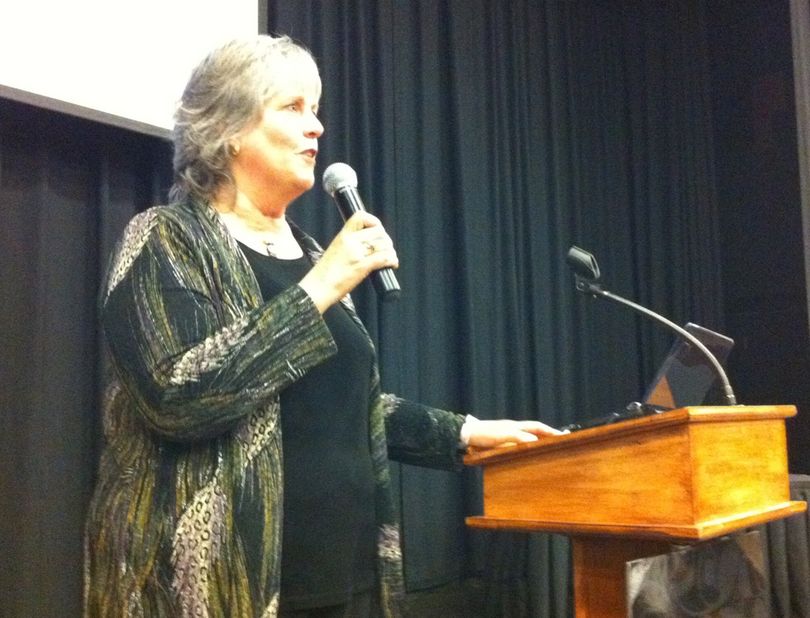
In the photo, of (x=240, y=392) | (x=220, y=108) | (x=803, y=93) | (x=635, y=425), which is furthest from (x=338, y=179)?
(x=803, y=93)

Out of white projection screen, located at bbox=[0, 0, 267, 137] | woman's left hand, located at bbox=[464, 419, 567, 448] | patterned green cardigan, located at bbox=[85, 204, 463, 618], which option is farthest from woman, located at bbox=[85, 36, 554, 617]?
white projection screen, located at bbox=[0, 0, 267, 137]

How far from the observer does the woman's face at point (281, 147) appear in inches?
51.0

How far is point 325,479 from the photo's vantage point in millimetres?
1172

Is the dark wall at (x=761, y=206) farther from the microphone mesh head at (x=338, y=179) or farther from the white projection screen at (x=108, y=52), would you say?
the microphone mesh head at (x=338, y=179)

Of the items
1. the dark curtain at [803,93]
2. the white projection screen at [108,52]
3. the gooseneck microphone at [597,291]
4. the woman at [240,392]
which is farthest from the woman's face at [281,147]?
the dark curtain at [803,93]

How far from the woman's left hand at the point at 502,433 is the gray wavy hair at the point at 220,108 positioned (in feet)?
1.95

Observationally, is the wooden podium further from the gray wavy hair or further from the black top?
the gray wavy hair

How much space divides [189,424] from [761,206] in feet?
10.2

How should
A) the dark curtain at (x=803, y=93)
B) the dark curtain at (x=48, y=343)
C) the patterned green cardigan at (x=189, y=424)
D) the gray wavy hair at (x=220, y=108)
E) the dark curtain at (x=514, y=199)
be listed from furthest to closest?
1. the dark curtain at (x=803, y=93)
2. the dark curtain at (x=514, y=199)
3. the dark curtain at (x=48, y=343)
4. the gray wavy hair at (x=220, y=108)
5. the patterned green cardigan at (x=189, y=424)

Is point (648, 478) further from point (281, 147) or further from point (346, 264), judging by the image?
point (281, 147)

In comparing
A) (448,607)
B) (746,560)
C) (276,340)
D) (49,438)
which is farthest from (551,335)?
(276,340)

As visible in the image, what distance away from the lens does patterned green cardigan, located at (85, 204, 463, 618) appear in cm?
101

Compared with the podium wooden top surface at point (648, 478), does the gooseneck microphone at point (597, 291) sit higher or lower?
higher

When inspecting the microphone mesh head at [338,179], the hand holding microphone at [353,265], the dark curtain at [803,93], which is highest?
the dark curtain at [803,93]
